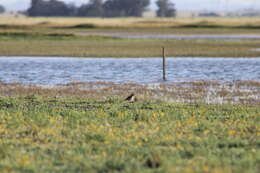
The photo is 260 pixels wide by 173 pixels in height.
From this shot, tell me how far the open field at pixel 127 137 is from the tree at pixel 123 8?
169 m

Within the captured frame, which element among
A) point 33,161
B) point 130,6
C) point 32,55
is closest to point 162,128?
point 33,161

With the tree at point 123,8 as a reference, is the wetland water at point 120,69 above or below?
above

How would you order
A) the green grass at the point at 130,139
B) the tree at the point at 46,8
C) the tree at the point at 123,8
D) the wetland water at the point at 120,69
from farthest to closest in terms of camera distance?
the tree at the point at 123,8 < the tree at the point at 46,8 < the wetland water at the point at 120,69 < the green grass at the point at 130,139

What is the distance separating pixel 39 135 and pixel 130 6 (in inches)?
7066

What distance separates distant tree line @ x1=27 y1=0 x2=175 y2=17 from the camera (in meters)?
186

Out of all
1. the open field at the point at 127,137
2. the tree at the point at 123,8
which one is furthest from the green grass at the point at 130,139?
the tree at the point at 123,8

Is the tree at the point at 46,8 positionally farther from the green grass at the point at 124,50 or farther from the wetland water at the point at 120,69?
the wetland water at the point at 120,69

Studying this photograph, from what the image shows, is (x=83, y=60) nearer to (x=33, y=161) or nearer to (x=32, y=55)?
(x=32, y=55)

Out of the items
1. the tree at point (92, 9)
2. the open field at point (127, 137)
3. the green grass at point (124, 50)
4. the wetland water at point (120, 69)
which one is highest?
the open field at point (127, 137)

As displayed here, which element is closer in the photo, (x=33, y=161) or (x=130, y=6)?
(x=33, y=161)

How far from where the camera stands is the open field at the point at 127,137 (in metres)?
10.3

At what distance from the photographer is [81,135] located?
13.0 metres

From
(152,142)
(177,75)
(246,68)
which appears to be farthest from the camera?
(246,68)

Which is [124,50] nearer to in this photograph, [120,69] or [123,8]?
[120,69]
